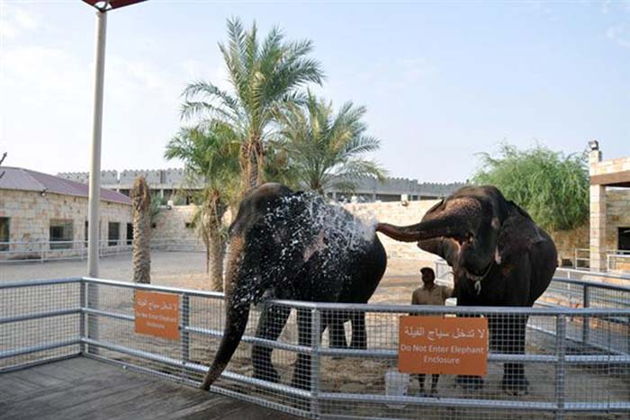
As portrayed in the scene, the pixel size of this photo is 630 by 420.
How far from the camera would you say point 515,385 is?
16.0ft

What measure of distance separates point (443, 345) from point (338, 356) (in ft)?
2.92

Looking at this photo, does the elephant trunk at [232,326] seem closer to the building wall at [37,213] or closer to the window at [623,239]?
the window at [623,239]

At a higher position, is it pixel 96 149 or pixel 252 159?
pixel 252 159

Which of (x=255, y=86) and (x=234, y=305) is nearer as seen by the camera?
(x=234, y=305)

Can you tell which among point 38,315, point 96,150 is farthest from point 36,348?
point 96,150

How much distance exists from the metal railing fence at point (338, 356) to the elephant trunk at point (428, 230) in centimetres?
58

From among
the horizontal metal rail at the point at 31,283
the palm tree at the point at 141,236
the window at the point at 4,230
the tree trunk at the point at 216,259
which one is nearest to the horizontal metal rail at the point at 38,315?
the horizontal metal rail at the point at 31,283

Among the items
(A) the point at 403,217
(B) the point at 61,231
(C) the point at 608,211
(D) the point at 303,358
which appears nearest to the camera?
(D) the point at 303,358

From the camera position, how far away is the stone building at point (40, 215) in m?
25.1

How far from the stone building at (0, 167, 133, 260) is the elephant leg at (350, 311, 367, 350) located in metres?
21.9

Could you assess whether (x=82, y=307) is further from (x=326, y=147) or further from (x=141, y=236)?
(x=326, y=147)

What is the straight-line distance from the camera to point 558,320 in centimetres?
404

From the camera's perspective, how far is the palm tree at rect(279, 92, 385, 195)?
16.4 metres

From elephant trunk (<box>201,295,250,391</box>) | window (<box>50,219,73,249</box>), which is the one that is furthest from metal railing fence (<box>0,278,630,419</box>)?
window (<box>50,219,73,249</box>)
